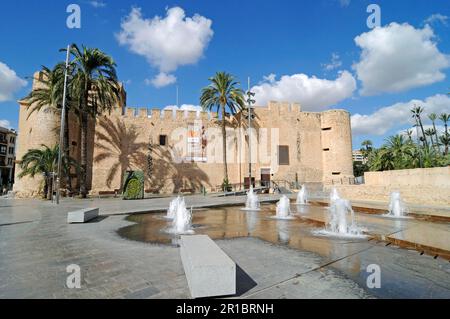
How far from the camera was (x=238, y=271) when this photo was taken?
331 cm

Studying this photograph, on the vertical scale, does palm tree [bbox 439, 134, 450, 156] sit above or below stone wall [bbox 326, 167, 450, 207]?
Answer: above

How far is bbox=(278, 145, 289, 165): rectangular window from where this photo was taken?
29.7m

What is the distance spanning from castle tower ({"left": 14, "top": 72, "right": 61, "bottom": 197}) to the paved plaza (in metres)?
17.7

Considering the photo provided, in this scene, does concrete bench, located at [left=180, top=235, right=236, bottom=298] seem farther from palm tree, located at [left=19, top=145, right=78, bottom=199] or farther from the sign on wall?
the sign on wall

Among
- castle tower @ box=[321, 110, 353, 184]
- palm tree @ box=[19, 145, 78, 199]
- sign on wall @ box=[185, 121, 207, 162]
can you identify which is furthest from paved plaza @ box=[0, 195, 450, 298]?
castle tower @ box=[321, 110, 353, 184]

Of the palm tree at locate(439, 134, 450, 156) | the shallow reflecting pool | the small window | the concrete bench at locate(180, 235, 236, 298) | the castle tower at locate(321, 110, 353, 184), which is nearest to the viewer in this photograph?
the concrete bench at locate(180, 235, 236, 298)

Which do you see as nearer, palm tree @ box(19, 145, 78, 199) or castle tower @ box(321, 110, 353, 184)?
palm tree @ box(19, 145, 78, 199)

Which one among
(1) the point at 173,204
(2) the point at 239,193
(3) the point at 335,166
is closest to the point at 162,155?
(2) the point at 239,193

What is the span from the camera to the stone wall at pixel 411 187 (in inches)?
511

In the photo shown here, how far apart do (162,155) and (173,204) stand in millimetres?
17834

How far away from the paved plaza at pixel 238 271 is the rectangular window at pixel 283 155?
81.5 ft

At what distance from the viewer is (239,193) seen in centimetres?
2217
